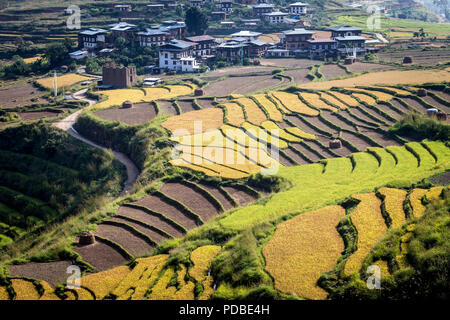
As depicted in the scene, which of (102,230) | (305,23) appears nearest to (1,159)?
(102,230)

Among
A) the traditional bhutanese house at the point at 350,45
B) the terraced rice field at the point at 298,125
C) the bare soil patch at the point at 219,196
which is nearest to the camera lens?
the bare soil patch at the point at 219,196

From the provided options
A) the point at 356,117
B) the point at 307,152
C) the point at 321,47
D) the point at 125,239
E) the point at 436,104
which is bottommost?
the point at 125,239

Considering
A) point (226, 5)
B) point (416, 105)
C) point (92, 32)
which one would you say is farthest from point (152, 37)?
point (416, 105)

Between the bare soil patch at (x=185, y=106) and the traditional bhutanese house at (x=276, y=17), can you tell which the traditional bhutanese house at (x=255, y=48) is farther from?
the bare soil patch at (x=185, y=106)

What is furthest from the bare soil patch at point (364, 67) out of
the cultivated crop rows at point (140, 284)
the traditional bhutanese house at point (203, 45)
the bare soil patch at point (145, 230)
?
the cultivated crop rows at point (140, 284)

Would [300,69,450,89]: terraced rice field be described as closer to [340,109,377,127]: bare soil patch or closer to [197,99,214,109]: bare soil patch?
[340,109,377,127]: bare soil patch

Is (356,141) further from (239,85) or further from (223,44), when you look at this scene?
(223,44)
